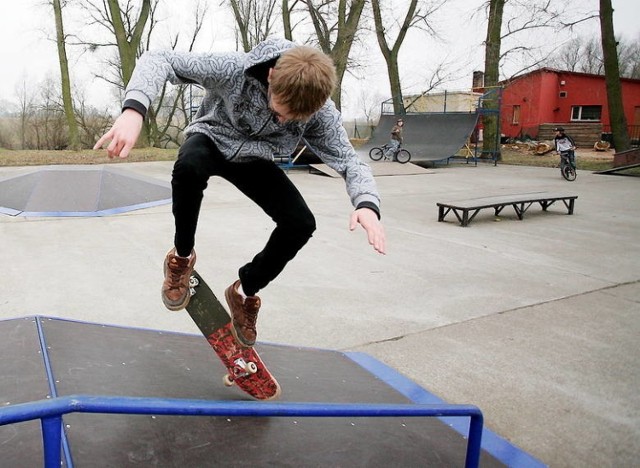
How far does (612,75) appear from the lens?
18062 millimetres

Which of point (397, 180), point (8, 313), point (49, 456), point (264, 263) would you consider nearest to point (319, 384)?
point (264, 263)

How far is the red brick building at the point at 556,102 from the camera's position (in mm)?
31125

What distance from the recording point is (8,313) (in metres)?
4.04

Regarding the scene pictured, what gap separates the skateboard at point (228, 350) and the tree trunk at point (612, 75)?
1916cm

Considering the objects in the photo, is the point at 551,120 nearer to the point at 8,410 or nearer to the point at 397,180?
the point at 397,180

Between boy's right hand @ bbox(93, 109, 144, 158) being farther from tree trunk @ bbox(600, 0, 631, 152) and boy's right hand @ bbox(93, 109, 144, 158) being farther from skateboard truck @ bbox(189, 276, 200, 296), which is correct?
tree trunk @ bbox(600, 0, 631, 152)

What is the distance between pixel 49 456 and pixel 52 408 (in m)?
0.11

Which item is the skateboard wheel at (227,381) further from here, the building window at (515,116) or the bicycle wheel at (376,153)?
the building window at (515,116)

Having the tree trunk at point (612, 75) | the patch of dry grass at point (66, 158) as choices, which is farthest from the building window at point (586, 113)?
the patch of dry grass at point (66, 158)

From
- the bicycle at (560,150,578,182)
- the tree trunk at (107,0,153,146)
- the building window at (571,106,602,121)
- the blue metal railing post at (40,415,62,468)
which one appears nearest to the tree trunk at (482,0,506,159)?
the bicycle at (560,150,578,182)

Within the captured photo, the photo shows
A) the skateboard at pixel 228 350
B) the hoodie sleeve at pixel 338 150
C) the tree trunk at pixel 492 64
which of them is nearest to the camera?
the hoodie sleeve at pixel 338 150

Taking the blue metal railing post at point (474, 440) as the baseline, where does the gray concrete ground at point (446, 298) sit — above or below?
below

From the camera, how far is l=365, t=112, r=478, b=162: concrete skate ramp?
19312 mm

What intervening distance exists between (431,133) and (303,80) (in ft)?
64.6
